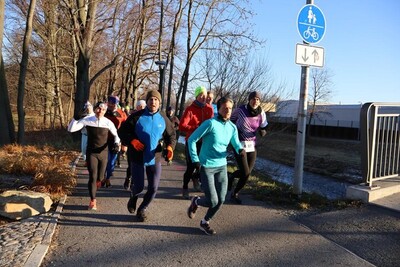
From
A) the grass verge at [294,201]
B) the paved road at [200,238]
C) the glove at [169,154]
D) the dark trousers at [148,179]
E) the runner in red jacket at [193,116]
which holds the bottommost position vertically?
the paved road at [200,238]

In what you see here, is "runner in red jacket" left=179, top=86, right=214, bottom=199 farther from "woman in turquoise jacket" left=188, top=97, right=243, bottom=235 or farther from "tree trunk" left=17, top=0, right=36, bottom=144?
"tree trunk" left=17, top=0, right=36, bottom=144

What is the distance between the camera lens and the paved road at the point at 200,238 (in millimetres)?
4398

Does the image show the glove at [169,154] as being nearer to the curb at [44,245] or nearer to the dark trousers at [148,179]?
the dark trousers at [148,179]

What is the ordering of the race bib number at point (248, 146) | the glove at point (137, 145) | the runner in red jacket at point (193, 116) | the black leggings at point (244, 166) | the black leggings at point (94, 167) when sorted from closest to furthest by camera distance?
the glove at point (137, 145) → the black leggings at point (94, 167) → the black leggings at point (244, 166) → the race bib number at point (248, 146) → the runner in red jacket at point (193, 116)

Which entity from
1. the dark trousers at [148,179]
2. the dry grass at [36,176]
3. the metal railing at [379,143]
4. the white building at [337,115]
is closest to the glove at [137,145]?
the dark trousers at [148,179]

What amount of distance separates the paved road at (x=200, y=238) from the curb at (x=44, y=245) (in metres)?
0.08

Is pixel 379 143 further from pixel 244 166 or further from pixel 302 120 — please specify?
pixel 244 166

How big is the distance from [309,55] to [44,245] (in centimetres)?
525

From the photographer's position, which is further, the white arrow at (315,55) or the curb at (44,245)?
the white arrow at (315,55)

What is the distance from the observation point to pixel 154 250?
4.61 metres

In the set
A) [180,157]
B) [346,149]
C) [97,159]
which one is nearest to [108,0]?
[180,157]

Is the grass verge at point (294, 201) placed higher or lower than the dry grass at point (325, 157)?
higher

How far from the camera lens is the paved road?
4.40m

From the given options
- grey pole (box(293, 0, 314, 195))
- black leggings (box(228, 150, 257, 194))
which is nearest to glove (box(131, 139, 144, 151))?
black leggings (box(228, 150, 257, 194))
